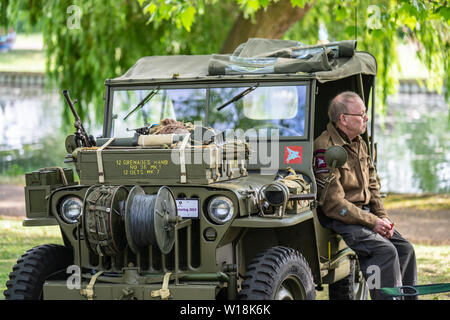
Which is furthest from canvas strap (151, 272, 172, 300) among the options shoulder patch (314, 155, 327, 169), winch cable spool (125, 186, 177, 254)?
A: shoulder patch (314, 155, 327, 169)

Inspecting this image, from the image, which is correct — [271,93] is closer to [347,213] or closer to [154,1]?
[347,213]

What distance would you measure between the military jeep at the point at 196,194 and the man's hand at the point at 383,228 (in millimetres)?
490

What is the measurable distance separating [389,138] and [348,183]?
19586 millimetres

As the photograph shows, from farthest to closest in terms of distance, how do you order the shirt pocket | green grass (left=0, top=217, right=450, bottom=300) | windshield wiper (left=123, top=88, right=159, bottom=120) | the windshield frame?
green grass (left=0, top=217, right=450, bottom=300) → windshield wiper (left=123, top=88, right=159, bottom=120) → the windshield frame → the shirt pocket

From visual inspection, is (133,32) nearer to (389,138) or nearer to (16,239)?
(16,239)

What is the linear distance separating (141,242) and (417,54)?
12.0 meters

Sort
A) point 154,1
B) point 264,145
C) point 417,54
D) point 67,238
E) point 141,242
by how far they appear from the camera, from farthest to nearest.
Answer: point 417,54 < point 154,1 < point 264,145 < point 67,238 < point 141,242

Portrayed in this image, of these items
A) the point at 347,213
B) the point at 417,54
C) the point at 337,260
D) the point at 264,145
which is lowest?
the point at 337,260

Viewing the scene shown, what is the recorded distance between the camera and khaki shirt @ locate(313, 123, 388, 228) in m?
6.84

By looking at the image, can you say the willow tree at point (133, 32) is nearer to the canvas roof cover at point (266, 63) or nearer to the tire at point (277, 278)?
the canvas roof cover at point (266, 63)

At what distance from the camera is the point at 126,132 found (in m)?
7.62

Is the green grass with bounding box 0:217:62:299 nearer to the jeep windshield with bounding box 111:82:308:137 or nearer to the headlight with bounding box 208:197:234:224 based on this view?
the jeep windshield with bounding box 111:82:308:137

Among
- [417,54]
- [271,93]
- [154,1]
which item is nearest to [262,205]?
[271,93]

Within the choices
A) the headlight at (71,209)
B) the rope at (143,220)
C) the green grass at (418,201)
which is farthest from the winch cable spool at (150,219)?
the green grass at (418,201)
